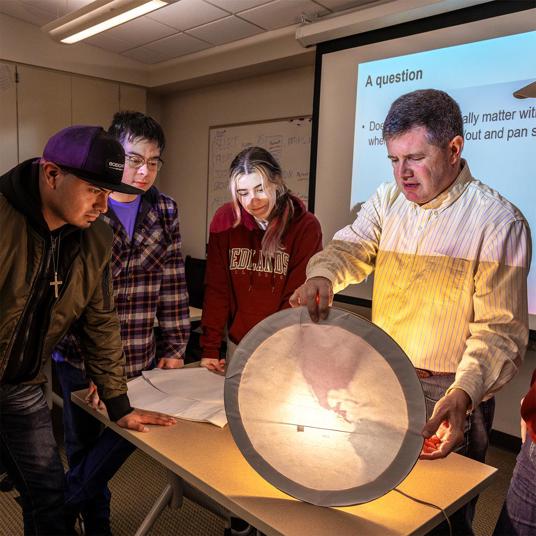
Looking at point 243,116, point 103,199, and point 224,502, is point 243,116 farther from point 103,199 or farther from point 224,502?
point 224,502

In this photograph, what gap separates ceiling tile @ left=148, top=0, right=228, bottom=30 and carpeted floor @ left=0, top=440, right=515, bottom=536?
3028 millimetres

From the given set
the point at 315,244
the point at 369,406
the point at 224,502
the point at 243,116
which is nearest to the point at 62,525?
the point at 224,502

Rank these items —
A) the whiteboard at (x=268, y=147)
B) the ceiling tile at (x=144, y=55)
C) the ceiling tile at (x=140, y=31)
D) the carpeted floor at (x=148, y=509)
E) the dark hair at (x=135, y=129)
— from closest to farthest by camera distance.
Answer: the dark hair at (x=135, y=129) → the carpeted floor at (x=148, y=509) → the ceiling tile at (x=140, y=31) → the whiteboard at (x=268, y=147) → the ceiling tile at (x=144, y=55)

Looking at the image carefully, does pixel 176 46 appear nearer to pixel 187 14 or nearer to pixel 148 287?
pixel 187 14

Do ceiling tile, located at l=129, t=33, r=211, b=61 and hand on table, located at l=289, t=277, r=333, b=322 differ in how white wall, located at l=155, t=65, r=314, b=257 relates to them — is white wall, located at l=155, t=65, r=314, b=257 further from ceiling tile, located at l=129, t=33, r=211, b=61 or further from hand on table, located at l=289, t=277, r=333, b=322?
hand on table, located at l=289, t=277, r=333, b=322

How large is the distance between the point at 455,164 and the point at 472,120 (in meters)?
1.35

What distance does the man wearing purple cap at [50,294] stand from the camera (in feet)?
4.20

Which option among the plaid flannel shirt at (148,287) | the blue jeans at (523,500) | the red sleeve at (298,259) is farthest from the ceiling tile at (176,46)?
the blue jeans at (523,500)

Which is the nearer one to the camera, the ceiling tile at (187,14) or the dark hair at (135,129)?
the dark hair at (135,129)

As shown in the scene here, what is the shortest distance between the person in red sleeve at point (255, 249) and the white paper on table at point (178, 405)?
0.37 m

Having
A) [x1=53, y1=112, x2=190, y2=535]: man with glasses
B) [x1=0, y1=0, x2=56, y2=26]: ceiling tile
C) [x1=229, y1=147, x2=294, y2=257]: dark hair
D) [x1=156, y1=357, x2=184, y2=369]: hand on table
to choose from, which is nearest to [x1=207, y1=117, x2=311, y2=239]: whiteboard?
[x1=0, y1=0, x2=56, y2=26]: ceiling tile

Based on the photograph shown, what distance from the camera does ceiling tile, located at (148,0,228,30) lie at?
3480mm

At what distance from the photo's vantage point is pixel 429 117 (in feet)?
4.46

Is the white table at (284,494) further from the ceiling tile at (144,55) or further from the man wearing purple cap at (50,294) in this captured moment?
the ceiling tile at (144,55)
